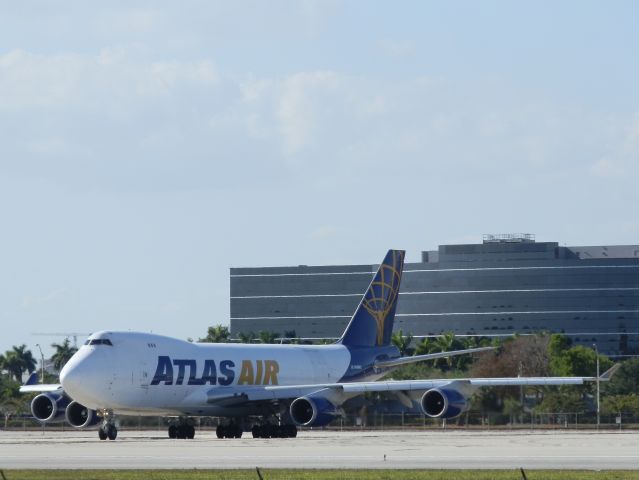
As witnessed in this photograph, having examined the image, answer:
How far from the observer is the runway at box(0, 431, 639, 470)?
141 ft

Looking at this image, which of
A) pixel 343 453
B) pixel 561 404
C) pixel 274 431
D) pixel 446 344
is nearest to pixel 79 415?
pixel 274 431

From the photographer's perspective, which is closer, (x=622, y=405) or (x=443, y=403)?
(x=443, y=403)

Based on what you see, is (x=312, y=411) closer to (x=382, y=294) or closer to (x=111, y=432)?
(x=111, y=432)

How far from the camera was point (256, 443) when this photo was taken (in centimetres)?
6028

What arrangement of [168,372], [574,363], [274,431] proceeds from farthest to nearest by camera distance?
1. [574,363]
2. [274,431]
3. [168,372]

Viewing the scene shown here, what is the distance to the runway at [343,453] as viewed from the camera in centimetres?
4288

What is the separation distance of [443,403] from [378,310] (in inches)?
555

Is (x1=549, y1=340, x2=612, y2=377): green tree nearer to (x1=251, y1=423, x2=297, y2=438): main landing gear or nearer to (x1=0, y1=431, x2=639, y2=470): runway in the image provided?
(x1=251, y1=423, x2=297, y2=438): main landing gear

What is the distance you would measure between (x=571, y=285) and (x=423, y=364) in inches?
3009

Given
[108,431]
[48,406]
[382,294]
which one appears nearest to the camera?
[108,431]

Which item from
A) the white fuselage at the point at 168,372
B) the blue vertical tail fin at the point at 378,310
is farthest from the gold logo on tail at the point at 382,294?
the white fuselage at the point at 168,372

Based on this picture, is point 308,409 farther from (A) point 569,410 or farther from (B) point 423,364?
(B) point 423,364

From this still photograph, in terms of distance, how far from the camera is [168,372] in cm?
6738

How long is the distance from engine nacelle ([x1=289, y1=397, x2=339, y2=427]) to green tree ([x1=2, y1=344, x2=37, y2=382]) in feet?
416
